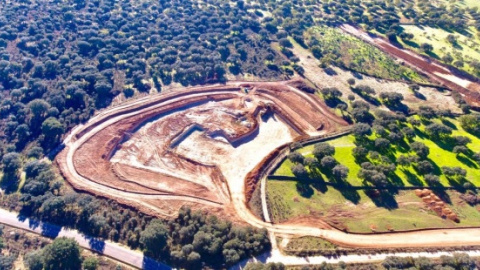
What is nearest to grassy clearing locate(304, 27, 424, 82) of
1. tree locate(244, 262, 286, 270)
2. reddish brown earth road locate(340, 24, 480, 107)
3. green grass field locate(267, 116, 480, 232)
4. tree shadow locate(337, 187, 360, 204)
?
reddish brown earth road locate(340, 24, 480, 107)

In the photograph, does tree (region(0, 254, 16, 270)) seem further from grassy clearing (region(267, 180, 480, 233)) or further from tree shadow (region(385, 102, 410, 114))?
tree shadow (region(385, 102, 410, 114))

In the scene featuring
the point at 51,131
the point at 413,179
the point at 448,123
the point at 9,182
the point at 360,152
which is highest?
the point at 51,131

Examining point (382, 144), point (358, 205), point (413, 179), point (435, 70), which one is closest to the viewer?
point (358, 205)

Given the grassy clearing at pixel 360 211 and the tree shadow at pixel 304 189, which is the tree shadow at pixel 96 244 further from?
the tree shadow at pixel 304 189

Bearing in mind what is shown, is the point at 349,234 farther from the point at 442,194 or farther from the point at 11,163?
the point at 11,163

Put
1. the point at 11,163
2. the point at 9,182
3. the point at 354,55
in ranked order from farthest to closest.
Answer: the point at 354,55 → the point at 9,182 → the point at 11,163

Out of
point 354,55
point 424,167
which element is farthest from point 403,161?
point 354,55
